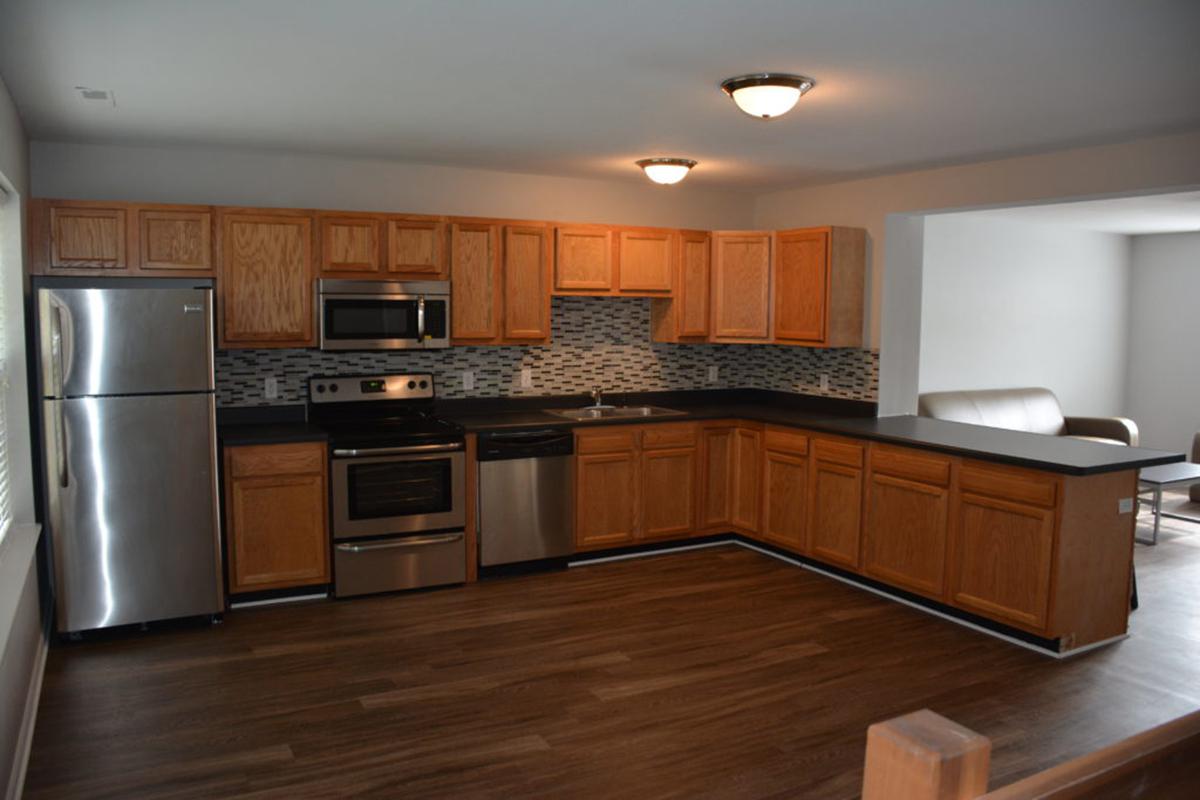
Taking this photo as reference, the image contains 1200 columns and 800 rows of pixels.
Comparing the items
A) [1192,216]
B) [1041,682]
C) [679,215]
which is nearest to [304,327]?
[679,215]

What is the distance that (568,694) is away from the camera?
142 inches

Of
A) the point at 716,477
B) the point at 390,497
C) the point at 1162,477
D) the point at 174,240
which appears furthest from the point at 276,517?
the point at 1162,477

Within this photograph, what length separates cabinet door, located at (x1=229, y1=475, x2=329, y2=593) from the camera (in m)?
4.53

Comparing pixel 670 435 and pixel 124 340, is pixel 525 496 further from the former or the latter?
pixel 124 340

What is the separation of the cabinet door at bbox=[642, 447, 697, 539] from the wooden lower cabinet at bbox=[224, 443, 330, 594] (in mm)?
1978

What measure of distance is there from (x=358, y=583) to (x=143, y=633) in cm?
103

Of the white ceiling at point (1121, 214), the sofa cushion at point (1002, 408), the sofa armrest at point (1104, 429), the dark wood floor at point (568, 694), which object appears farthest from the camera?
the sofa armrest at point (1104, 429)

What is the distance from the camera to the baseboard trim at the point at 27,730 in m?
2.77

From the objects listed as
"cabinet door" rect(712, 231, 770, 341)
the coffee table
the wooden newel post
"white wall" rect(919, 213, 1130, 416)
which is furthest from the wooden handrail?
"white wall" rect(919, 213, 1130, 416)

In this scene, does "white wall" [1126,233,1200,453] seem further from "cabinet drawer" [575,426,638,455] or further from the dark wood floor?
"cabinet drawer" [575,426,638,455]

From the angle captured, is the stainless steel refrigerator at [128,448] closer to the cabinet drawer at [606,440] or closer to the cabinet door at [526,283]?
the cabinet door at [526,283]

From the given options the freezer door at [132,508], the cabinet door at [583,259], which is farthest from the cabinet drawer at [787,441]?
the freezer door at [132,508]

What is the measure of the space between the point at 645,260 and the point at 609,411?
104 centimetres

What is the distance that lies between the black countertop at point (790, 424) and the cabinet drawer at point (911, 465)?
6cm
